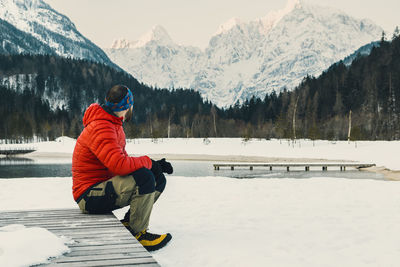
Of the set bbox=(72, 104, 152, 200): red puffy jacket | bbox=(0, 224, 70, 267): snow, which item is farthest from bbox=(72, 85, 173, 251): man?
bbox=(0, 224, 70, 267): snow

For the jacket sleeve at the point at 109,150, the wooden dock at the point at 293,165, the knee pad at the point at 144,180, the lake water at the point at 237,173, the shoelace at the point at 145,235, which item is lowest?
the lake water at the point at 237,173

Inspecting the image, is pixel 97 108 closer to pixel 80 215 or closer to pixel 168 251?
pixel 80 215

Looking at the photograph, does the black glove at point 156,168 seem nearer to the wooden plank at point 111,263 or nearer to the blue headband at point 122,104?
the blue headband at point 122,104

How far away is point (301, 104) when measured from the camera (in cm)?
10338

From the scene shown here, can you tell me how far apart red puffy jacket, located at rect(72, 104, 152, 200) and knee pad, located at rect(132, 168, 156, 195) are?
8 cm

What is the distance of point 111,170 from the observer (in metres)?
4.00

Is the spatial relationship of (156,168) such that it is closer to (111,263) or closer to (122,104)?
(122,104)

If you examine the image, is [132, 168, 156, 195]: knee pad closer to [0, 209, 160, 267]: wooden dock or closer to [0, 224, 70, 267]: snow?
[0, 209, 160, 267]: wooden dock

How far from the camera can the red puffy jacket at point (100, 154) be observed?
154 inches

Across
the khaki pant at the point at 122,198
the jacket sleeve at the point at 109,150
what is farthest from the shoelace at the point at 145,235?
the jacket sleeve at the point at 109,150

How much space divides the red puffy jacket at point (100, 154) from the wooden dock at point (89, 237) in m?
0.42

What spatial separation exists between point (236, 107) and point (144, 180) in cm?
13564

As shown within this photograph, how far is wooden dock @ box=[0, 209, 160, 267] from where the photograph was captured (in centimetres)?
274

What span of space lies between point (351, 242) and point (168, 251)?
9.16 feet
